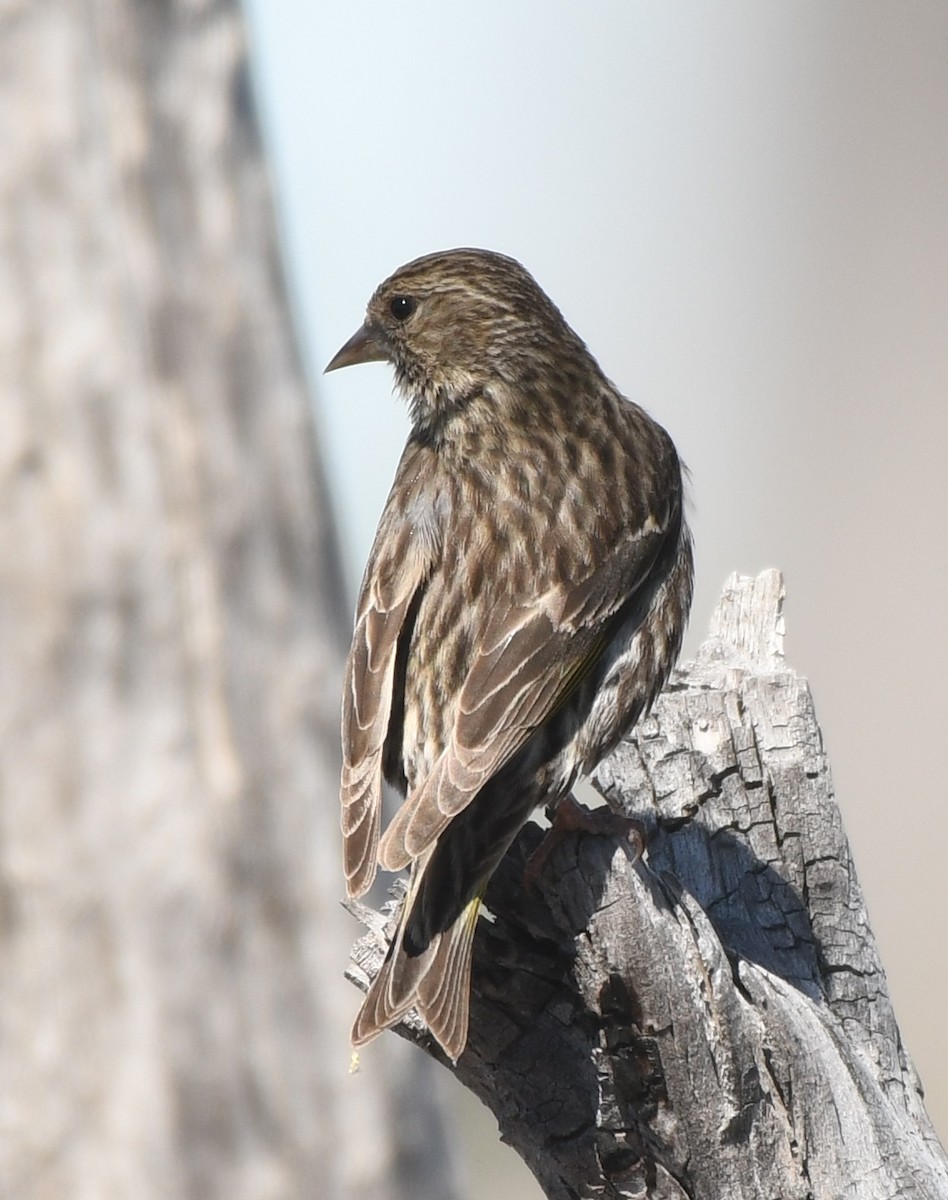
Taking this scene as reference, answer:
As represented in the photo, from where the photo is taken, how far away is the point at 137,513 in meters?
4.70

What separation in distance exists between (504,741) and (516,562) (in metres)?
0.48

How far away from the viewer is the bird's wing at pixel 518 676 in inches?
109

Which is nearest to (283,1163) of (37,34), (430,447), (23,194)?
(430,447)

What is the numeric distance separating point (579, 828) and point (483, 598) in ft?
1.88

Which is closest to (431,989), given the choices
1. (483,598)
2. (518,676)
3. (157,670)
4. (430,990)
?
(430,990)

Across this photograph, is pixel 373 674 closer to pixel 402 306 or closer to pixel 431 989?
pixel 431 989

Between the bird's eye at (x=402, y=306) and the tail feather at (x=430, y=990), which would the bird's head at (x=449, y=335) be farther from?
the tail feather at (x=430, y=990)

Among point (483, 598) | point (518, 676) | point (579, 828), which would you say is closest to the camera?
point (579, 828)

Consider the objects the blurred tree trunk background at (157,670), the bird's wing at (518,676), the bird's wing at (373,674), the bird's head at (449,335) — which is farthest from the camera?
the blurred tree trunk background at (157,670)

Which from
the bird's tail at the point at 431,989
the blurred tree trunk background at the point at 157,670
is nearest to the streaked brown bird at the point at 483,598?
the bird's tail at the point at 431,989

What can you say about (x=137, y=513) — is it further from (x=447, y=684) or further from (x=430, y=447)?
(x=447, y=684)

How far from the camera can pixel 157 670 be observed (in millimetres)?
4664

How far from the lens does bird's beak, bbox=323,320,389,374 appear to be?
12.8 feet

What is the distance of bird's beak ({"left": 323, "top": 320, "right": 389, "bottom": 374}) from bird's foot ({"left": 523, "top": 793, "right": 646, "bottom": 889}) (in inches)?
50.3
